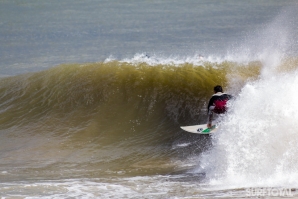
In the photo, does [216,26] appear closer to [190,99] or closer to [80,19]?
[80,19]

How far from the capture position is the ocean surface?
10.4 meters

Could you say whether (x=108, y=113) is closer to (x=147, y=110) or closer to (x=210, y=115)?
(x=147, y=110)

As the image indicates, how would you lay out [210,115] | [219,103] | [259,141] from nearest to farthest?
[259,141] → [219,103] → [210,115]

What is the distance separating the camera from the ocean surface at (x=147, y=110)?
409 inches

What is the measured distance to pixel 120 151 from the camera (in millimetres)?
13297

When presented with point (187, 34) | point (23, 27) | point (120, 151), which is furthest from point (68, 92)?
point (23, 27)

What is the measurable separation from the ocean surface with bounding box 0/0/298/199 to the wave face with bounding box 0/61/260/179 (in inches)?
1.3

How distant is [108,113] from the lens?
1570 cm

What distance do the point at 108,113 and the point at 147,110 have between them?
3.32ft

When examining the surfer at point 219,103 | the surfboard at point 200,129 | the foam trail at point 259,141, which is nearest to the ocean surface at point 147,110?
the foam trail at point 259,141

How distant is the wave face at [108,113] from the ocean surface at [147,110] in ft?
0.11

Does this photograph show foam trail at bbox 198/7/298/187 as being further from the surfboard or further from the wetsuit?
the surfboard

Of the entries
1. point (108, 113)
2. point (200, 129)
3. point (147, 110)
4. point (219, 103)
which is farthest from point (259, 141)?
point (108, 113)

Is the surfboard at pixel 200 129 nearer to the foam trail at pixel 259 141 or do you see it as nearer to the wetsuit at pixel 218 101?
the wetsuit at pixel 218 101
